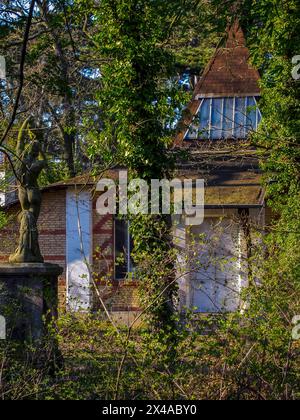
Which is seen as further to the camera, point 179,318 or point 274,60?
point 274,60

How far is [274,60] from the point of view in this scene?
14734 millimetres

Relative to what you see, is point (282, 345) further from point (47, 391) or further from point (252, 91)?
point (252, 91)

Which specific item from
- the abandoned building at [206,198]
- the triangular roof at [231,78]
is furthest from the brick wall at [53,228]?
the triangular roof at [231,78]

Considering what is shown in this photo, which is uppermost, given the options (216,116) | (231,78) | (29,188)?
(231,78)

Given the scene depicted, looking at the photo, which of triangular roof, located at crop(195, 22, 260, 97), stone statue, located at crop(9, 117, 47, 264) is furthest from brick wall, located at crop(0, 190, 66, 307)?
stone statue, located at crop(9, 117, 47, 264)

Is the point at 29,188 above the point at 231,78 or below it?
below

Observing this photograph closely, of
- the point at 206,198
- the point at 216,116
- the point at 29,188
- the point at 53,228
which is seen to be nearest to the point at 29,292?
the point at 29,188

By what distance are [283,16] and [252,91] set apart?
8.18 m

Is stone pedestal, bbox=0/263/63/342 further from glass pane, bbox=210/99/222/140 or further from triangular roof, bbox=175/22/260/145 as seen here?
triangular roof, bbox=175/22/260/145

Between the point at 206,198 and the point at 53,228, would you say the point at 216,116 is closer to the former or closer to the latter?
the point at 206,198

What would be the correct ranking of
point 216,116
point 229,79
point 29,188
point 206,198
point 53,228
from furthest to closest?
1. point 229,79
2. point 53,228
3. point 216,116
4. point 206,198
5. point 29,188

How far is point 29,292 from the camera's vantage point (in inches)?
424
